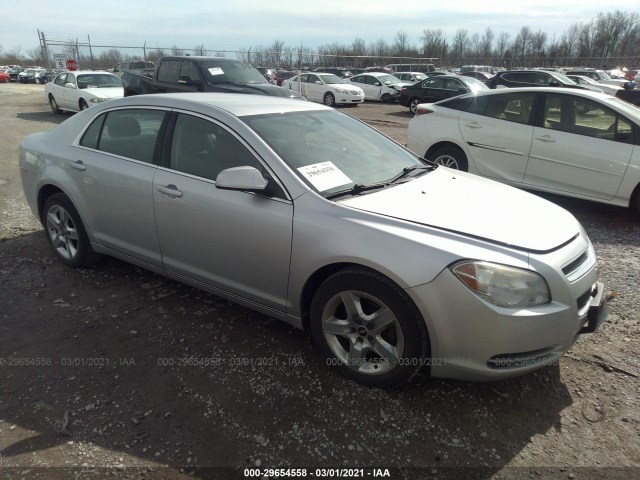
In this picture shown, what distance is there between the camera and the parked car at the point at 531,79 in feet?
54.0

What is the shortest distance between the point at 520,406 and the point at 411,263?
3.60ft

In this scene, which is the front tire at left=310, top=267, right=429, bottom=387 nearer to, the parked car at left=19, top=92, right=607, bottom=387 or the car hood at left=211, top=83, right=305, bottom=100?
the parked car at left=19, top=92, right=607, bottom=387

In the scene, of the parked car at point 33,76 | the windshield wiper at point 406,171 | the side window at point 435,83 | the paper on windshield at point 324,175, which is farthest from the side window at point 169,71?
the parked car at point 33,76

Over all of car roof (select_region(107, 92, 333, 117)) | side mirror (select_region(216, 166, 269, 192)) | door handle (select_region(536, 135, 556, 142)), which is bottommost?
door handle (select_region(536, 135, 556, 142))

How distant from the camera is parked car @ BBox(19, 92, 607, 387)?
7.80 ft

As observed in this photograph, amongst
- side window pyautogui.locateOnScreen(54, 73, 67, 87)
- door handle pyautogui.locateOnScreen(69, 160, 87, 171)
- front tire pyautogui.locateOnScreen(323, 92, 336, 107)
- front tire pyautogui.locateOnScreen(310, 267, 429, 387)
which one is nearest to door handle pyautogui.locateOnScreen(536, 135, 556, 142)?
front tire pyautogui.locateOnScreen(310, 267, 429, 387)

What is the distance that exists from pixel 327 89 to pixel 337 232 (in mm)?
18689

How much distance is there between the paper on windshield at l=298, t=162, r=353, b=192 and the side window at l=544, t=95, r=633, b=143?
427 centimetres

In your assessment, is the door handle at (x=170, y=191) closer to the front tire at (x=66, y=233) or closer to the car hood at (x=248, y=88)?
the front tire at (x=66, y=233)

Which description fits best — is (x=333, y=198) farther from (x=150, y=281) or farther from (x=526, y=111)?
(x=526, y=111)

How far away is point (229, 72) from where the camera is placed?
1123cm

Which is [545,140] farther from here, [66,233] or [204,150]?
[66,233]

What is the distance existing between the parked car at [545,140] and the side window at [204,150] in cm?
452

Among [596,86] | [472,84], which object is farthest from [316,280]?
[596,86]
